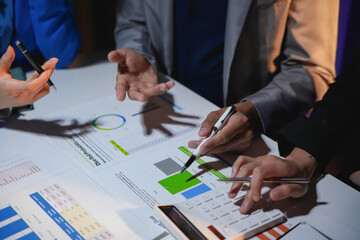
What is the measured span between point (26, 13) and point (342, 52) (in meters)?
1.49

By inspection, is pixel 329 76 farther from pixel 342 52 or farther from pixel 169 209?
pixel 169 209

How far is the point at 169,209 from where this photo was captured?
2.52ft

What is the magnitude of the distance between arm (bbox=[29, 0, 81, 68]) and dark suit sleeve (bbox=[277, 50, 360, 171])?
0.94 meters

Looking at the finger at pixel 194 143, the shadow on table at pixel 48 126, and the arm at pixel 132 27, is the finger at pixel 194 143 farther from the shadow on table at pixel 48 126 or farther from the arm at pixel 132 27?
the arm at pixel 132 27

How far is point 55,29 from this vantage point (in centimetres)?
146

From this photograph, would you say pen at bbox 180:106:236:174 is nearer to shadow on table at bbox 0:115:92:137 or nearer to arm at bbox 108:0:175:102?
arm at bbox 108:0:175:102

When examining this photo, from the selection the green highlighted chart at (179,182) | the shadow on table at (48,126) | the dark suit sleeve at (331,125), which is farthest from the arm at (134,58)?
the dark suit sleeve at (331,125)

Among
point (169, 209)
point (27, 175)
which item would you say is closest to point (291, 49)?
point (169, 209)

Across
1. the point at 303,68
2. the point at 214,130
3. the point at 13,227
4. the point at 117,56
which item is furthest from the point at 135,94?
the point at 303,68

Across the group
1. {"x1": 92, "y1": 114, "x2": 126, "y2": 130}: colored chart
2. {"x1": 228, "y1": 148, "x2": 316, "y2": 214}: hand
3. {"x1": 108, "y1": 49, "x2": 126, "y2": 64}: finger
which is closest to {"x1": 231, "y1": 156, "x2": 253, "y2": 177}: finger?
{"x1": 228, "y1": 148, "x2": 316, "y2": 214}: hand

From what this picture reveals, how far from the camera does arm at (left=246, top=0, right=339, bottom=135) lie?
121 centimetres

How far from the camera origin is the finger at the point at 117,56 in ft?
3.84

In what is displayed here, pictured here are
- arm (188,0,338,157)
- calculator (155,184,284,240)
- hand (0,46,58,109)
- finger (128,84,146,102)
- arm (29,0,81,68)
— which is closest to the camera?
calculator (155,184,284,240)

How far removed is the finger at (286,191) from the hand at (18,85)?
0.67 meters
